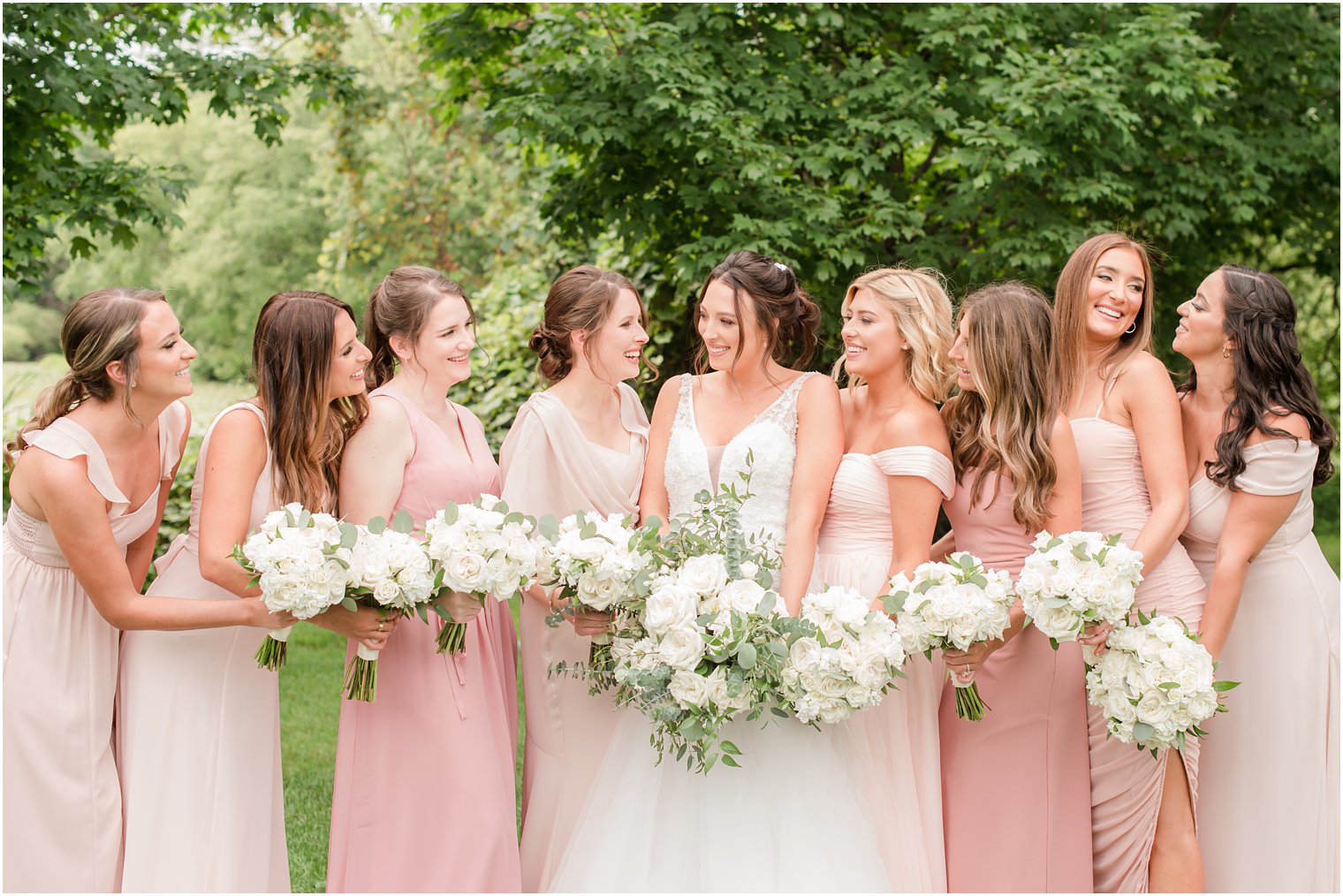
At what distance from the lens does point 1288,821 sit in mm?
4715

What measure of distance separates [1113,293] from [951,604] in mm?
1701

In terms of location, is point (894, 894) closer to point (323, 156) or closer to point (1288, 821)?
point (1288, 821)

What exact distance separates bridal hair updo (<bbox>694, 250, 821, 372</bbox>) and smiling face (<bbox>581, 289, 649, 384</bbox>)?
1.09ft

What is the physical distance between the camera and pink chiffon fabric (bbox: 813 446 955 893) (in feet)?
14.3

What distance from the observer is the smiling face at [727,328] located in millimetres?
4777

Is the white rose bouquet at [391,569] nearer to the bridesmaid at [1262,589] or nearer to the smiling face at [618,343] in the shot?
the smiling face at [618,343]

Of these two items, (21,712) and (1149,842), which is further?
(1149,842)

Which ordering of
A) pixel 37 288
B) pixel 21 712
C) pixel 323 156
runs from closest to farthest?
pixel 21 712 < pixel 37 288 < pixel 323 156

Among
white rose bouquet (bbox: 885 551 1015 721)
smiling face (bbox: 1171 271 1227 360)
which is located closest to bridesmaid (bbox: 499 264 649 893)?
white rose bouquet (bbox: 885 551 1015 721)

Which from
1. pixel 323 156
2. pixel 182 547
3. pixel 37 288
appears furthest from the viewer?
pixel 323 156

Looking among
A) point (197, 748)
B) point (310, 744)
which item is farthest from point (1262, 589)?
point (310, 744)

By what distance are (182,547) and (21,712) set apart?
78 centimetres

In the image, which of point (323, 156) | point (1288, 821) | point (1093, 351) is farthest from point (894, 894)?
point (323, 156)

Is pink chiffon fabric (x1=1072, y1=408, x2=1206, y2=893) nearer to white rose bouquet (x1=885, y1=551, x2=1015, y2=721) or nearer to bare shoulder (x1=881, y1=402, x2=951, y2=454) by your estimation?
bare shoulder (x1=881, y1=402, x2=951, y2=454)
